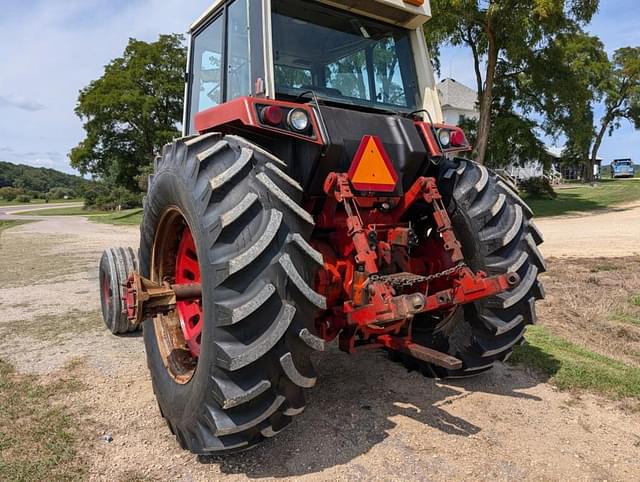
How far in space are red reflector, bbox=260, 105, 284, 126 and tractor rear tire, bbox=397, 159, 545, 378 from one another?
4.58ft

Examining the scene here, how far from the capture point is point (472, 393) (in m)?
3.73

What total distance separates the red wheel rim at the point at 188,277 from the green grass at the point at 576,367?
2.71 metres

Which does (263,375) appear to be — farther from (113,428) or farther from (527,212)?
(527,212)

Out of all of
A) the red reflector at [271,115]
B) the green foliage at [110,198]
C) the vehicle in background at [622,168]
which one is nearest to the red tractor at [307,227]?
the red reflector at [271,115]

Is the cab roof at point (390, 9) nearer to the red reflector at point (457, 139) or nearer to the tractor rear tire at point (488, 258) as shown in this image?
the red reflector at point (457, 139)

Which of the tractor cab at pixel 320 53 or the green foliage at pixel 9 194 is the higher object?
the tractor cab at pixel 320 53

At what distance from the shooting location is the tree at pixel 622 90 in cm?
3978

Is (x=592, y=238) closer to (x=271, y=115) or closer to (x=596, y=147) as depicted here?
(x=271, y=115)

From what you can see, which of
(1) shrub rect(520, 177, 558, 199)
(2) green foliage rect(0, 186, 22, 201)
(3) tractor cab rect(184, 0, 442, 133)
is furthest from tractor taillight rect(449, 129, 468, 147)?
(2) green foliage rect(0, 186, 22, 201)

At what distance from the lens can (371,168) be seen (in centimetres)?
316

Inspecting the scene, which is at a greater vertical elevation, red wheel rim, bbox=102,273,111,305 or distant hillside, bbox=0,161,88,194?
distant hillside, bbox=0,161,88,194

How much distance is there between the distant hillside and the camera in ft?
339

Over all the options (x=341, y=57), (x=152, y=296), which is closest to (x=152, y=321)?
(x=152, y=296)

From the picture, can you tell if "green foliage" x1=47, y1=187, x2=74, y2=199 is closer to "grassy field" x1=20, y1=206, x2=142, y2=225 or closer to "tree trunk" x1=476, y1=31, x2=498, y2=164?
"grassy field" x1=20, y1=206, x2=142, y2=225
